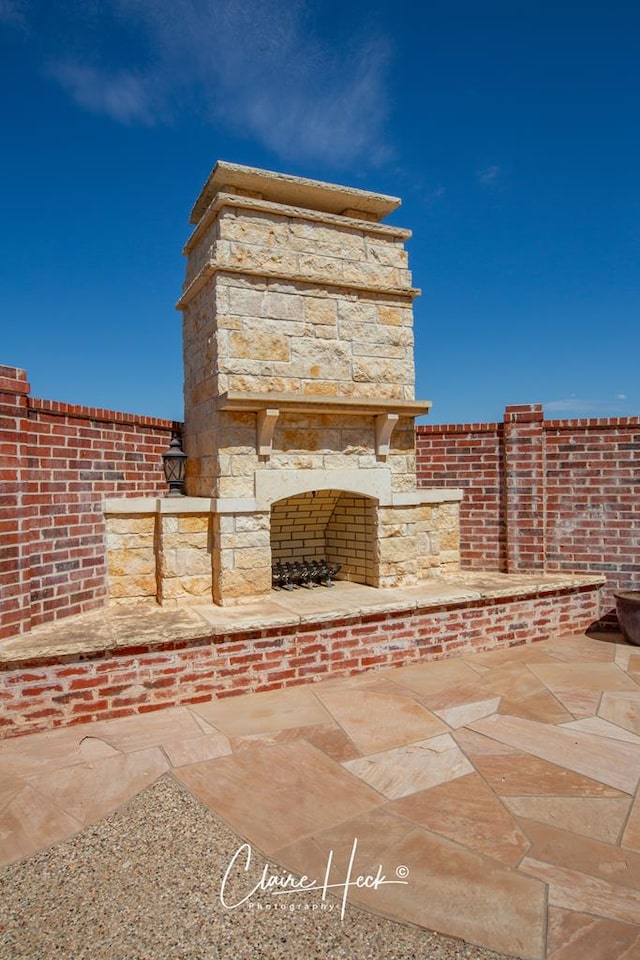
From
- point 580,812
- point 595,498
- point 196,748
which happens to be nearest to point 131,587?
point 196,748

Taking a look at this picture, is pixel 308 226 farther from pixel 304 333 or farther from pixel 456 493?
pixel 456 493

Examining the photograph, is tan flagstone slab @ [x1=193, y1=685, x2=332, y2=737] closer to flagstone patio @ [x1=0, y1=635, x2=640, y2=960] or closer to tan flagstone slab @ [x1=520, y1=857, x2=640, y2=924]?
flagstone patio @ [x1=0, y1=635, x2=640, y2=960]

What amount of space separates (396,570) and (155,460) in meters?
2.87

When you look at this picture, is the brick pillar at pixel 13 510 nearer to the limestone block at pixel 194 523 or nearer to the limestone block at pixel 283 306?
the limestone block at pixel 194 523

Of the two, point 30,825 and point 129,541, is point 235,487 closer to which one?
point 129,541

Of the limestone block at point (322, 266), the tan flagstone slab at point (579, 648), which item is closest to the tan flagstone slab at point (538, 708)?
the tan flagstone slab at point (579, 648)

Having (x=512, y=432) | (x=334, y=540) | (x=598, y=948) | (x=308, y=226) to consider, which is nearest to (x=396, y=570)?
(x=334, y=540)

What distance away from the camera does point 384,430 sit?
5.69m

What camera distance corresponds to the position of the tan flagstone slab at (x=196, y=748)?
11.1 ft

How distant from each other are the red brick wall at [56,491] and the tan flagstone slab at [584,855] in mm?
3772

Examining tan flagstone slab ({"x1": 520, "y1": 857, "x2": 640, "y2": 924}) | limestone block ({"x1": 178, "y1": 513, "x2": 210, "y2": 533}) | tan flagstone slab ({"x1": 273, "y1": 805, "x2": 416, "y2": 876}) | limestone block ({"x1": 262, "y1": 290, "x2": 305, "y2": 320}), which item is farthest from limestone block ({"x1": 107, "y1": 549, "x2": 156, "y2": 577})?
tan flagstone slab ({"x1": 520, "y1": 857, "x2": 640, "y2": 924})

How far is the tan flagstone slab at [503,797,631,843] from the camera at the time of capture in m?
2.66

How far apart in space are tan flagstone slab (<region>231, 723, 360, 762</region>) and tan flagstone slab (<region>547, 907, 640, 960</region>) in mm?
1471

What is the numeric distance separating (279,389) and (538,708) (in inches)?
136
